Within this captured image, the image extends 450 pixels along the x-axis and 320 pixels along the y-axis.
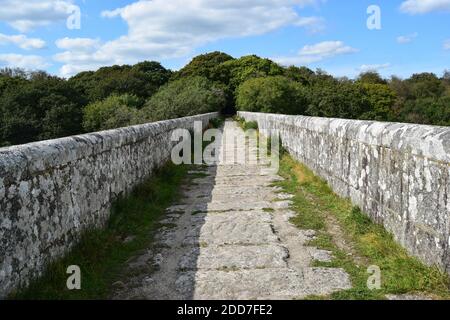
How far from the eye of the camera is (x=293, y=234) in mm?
4871

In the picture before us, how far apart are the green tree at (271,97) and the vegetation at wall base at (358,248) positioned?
31820 mm

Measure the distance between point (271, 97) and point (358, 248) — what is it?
3467 cm

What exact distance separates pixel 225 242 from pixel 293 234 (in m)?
0.74

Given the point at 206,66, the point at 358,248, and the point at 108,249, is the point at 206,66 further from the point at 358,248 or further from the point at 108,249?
the point at 358,248

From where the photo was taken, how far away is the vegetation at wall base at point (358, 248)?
3275 millimetres

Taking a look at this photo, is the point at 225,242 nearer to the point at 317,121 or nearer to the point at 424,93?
the point at 317,121

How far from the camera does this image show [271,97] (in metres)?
38.4

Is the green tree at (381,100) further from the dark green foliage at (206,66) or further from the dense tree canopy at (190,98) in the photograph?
the dark green foliage at (206,66)

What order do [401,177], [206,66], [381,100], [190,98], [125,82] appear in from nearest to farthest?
[401,177], [190,98], [381,100], [125,82], [206,66]

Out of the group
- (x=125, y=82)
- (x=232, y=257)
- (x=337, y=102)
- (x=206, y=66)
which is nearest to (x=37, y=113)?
(x=125, y=82)

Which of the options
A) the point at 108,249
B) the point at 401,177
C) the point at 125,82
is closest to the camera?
the point at 401,177

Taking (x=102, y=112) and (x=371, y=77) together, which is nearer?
(x=102, y=112)

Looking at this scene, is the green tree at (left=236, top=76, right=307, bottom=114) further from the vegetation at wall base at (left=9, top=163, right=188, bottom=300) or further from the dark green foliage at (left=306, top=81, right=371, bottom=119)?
the vegetation at wall base at (left=9, top=163, right=188, bottom=300)
